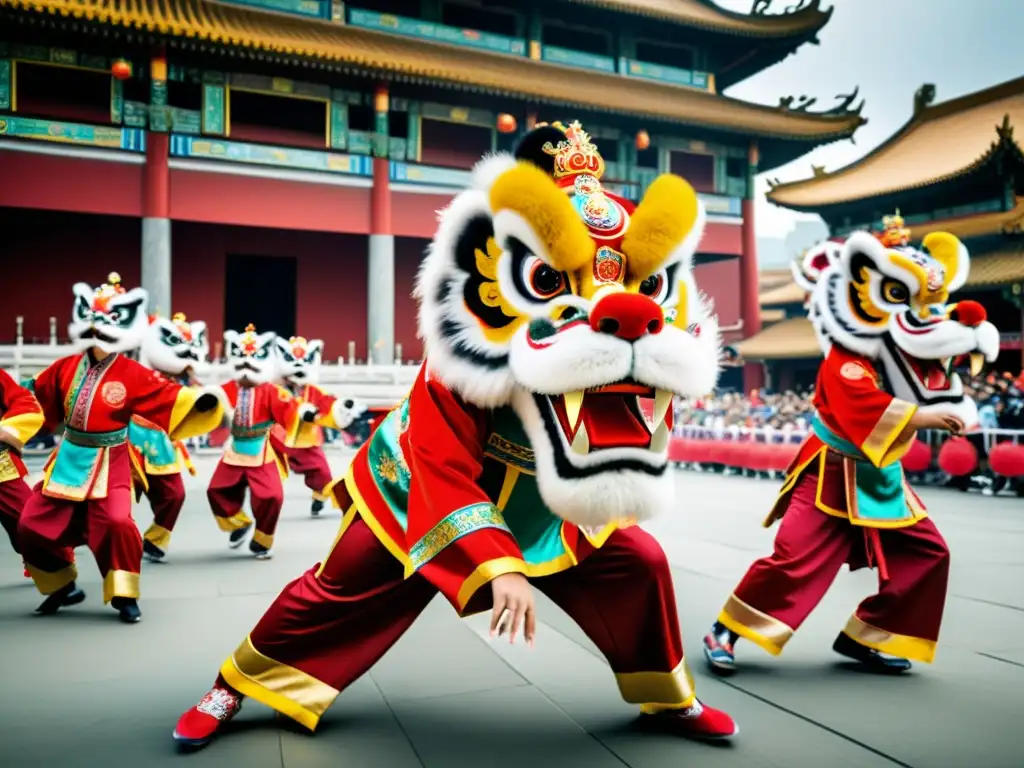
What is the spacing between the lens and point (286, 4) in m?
15.9

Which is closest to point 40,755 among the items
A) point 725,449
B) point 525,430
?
point 525,430

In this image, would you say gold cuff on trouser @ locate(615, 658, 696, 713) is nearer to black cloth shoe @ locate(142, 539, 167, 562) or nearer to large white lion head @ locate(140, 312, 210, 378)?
black cloth shoe @ locate(142, 539, 167, 562)

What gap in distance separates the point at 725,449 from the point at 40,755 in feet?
35.6

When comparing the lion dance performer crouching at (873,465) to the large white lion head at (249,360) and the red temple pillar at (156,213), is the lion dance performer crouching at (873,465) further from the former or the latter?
the red temple pillar at (156,213)

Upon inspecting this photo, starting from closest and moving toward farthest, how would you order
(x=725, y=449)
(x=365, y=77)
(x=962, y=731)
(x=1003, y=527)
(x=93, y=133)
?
(x=962, y=731) → (x=1003, y=527) → (x=725, y=449) → (x=93, y=133) → (x=365, y=77)

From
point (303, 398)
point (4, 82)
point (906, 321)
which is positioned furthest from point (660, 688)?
point (4, 82)

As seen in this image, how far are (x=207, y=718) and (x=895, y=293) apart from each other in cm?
287

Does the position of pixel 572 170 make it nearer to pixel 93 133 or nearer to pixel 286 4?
pixel 93 133

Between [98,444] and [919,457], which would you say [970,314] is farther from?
[919,457]

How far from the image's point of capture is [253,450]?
5758mm

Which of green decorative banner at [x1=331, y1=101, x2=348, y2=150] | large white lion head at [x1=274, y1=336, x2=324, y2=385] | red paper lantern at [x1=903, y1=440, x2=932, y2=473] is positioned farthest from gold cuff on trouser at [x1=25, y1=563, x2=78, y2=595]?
green decorative banner at [x1=331, y1=101, x2=348, y2=150]

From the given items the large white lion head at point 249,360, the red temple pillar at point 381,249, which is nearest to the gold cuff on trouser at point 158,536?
the large white lion head at point 249,360

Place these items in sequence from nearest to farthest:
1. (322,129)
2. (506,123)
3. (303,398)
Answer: (303,398) → (506,123) → (322,129)

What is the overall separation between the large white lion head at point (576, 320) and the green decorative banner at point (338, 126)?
14648mm
